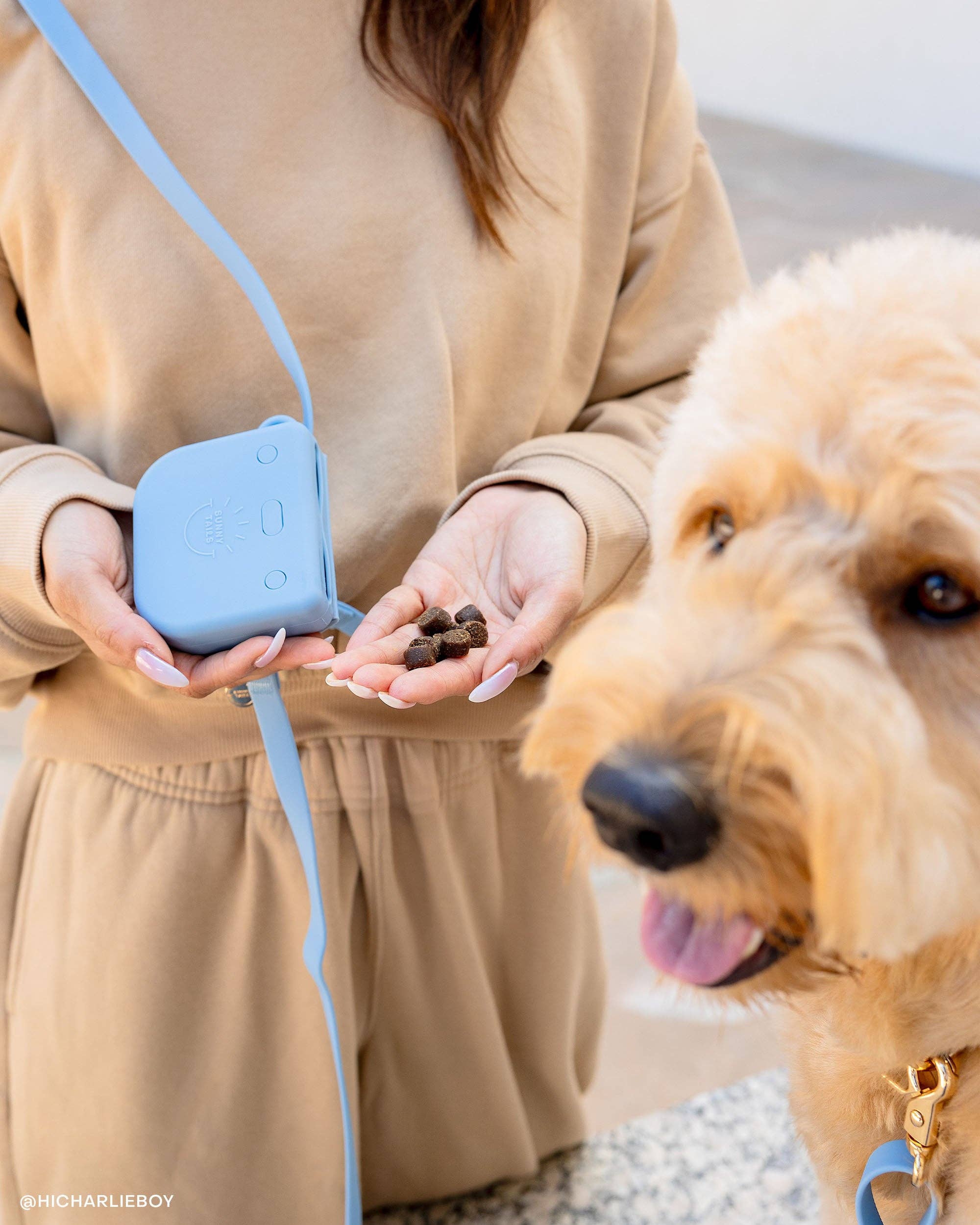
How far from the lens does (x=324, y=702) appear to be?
3.86ft

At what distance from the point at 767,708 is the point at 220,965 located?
75cm

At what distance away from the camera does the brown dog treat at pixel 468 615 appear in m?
1.02

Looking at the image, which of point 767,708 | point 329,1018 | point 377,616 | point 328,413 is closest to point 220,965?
point 329,1018

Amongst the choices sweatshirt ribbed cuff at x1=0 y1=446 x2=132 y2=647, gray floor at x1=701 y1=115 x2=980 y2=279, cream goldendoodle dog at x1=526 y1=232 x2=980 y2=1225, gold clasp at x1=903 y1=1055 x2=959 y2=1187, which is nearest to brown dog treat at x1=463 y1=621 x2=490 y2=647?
cream goldendoodle dog at x1=526 y1=232 x2=980 y2=1225

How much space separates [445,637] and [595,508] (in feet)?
0.69

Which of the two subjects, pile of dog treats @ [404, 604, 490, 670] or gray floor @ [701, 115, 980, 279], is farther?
gray floor @ [701, 115, 980, 279]

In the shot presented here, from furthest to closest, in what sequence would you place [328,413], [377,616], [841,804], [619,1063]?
[619,1063], [328,413], [377,616], [841,804]

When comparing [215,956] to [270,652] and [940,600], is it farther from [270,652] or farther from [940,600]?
[940,600]

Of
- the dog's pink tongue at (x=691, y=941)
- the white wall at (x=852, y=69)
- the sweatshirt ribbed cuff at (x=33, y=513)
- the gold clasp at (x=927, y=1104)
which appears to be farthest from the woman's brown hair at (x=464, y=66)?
the white wall at (x=852, y=69)

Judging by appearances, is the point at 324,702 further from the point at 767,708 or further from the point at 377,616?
the point at 767,708

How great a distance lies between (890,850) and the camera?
0.73 m

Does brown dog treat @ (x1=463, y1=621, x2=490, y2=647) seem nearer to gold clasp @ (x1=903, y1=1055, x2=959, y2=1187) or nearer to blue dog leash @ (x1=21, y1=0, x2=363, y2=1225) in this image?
blue dog leash @ (x1=21, y1=0, x2=363, y2=1225)

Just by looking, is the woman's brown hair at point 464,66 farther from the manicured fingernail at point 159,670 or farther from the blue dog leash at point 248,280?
the manicured fingernail at point 159,670

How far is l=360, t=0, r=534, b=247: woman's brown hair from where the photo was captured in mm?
1074
